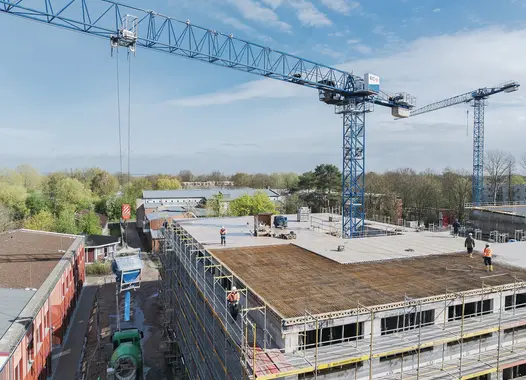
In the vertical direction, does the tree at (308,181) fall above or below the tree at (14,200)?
above

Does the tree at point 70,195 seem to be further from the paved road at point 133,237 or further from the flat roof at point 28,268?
the flat roof at point 28,268

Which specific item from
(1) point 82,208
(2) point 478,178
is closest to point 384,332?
(2) point 478,178

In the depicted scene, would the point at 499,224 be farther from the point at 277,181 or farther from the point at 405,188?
the point at 277,181

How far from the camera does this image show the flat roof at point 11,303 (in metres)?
15.1

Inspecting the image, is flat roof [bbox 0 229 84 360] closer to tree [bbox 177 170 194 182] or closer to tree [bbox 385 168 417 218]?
tree [bbox 385 168 417 218]

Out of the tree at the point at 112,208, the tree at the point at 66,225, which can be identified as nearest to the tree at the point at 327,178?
the tree at the point at 66,225

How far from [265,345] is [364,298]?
3847 millimetres

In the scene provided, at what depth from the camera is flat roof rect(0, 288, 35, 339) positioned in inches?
593

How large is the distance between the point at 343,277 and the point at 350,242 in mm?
7024

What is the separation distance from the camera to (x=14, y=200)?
57.5 meters

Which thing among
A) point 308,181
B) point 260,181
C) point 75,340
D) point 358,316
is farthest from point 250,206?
point 260,181

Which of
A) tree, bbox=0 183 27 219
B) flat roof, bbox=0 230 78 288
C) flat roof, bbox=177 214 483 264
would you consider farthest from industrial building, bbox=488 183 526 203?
tree, bbox=0 183 27 219

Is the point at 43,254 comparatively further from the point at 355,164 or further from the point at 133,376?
the point at 355,164

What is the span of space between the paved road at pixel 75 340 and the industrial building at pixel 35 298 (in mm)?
505
